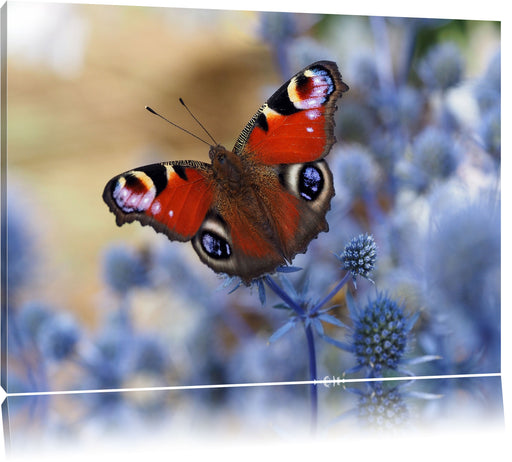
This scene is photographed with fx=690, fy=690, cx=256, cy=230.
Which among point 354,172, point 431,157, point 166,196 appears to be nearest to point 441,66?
point 431,157

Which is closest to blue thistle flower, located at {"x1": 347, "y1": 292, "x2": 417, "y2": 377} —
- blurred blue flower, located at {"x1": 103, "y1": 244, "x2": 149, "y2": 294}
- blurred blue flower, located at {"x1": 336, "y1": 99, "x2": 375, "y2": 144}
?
blurred blue flower, located at {"x1": 336, "y1": 99, "x2": 375, "y2": 144}

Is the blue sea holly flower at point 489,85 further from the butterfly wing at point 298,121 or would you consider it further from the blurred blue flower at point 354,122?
the butterfly wing at point 298,121

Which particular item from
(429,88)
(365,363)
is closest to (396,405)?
(365,363)

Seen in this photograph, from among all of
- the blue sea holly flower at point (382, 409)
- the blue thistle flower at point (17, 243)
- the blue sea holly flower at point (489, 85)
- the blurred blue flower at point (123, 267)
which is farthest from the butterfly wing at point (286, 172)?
the blue sea holly flower at point (489, 85)

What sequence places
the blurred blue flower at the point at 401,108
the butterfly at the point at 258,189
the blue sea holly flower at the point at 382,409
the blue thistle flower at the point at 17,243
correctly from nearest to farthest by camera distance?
the blue sea holly flower at the point at 382,409
the butterfly at the point at 258,189
the blue thistle flower at the point at 17,243
the blurred blue flower at the point at 401,108

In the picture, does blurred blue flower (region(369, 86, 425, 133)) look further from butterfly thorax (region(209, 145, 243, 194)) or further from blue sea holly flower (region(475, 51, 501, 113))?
butterfly thorax (region(209, 145, 243, 194))

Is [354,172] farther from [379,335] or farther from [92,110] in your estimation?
[92,110]
